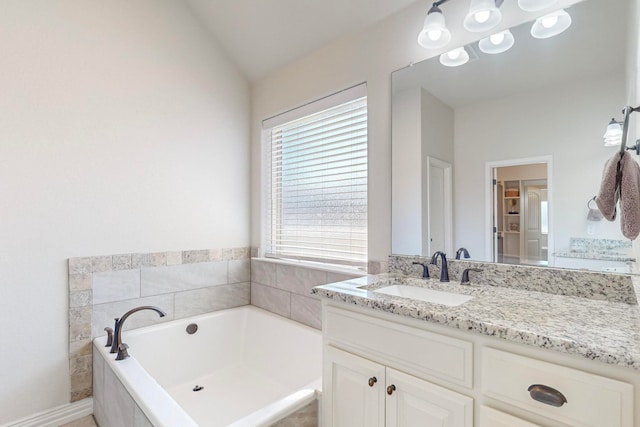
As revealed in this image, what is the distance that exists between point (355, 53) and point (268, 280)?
1.80 m

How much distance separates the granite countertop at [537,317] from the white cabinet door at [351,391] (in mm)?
239

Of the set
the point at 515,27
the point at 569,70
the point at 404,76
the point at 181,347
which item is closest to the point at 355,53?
the point at 404,76

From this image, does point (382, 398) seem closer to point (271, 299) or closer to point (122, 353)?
point (122, 353)

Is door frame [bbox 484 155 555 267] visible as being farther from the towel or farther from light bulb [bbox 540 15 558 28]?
light bulb [bbox 540 15 558 28]

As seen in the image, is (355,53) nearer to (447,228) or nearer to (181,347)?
(447,228)

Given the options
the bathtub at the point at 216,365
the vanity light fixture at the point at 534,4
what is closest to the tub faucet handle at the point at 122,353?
the bathtub at the point at 216,365

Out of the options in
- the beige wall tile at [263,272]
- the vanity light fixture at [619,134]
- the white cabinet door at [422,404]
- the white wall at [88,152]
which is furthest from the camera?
the beige wall tile at [263,272]

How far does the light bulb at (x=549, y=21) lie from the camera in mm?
1409

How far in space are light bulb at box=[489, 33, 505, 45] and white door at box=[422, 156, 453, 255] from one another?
602 millimetres

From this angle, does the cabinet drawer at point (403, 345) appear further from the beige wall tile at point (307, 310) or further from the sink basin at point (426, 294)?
the beige wall tile at point (307, 310)

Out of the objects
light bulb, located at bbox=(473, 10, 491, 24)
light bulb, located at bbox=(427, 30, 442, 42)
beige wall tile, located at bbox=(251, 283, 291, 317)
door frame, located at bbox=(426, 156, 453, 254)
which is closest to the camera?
light bulb, located at bbox=(473, 10, 491, 24)

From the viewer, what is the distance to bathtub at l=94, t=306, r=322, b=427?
5.78ft

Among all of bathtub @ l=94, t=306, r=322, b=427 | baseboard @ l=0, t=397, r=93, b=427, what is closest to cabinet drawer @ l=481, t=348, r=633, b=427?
bathtub @ l=94, t=306, r=322, b=427

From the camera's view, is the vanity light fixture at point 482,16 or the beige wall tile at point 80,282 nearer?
the vanity light fixture at point 482,16
